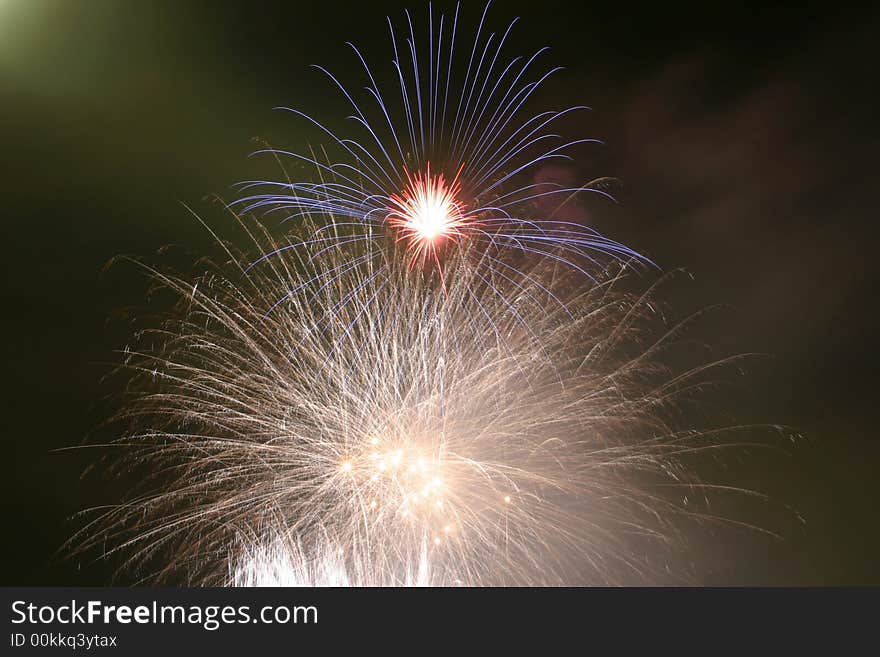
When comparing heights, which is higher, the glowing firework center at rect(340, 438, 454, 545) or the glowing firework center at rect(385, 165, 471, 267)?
the glowing firework center at rect(385, 165, 471, 267)

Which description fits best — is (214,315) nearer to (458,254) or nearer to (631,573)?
(458,254)

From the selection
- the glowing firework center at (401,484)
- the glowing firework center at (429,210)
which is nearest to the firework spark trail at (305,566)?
the glowing firework center at (401,484)

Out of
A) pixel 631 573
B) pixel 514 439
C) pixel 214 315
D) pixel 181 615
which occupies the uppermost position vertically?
pixel 214 315

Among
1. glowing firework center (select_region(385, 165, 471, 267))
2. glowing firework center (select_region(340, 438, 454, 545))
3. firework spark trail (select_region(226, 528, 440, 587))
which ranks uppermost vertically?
glowing firework center (select_region(385, 165, 471, 267))

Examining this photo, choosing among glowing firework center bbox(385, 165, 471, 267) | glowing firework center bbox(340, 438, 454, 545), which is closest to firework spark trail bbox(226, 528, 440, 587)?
glowing firework center bbox(340, 438, 454, 545)

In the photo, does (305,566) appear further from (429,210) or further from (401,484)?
(429,210)

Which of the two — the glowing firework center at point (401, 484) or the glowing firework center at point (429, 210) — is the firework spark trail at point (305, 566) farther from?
the glowing firework center at point (429, 210)

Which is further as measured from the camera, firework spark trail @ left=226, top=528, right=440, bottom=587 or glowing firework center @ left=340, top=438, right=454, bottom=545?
glowing firework center @ left=340, top=438, right=454, bottom=545

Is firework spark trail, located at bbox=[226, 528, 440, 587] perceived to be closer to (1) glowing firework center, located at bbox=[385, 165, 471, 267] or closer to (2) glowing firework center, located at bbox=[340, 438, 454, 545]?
(2) glowing firework center, located at bbox=[340, 438, 454, 545]

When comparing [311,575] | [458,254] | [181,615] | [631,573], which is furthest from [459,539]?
[181,615]

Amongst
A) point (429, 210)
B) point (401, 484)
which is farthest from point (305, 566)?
point (429, 210)

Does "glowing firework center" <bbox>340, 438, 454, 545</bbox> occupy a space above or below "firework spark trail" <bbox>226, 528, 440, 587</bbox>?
above
